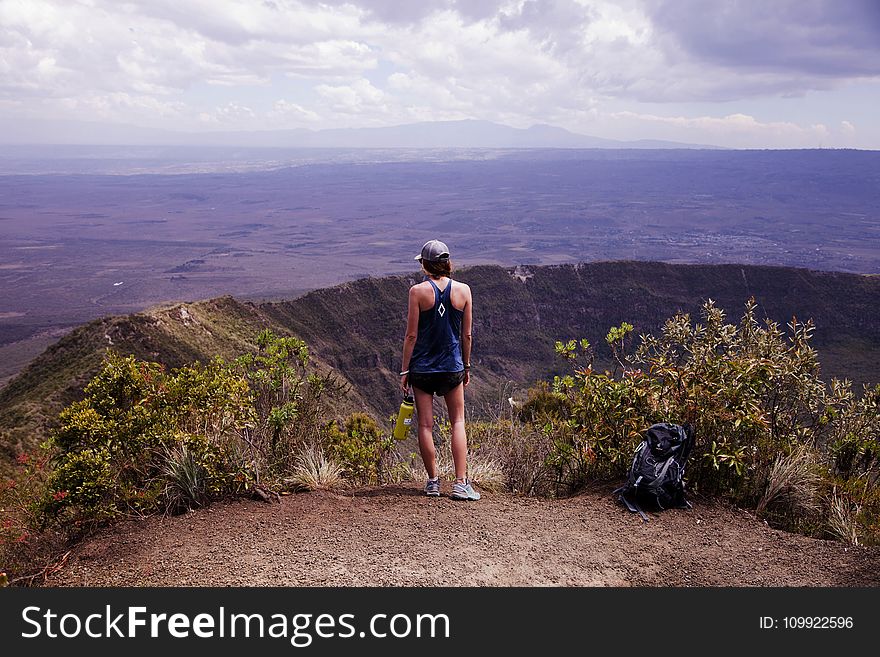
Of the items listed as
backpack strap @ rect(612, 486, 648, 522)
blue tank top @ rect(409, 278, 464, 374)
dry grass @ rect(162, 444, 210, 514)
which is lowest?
backpack strap @ rect(612, 486, 648, 522)

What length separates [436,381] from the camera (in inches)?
211

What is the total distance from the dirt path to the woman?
16.8 inches

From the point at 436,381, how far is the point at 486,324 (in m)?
46.2

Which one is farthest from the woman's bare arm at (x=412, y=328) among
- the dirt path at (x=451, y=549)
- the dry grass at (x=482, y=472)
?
the dry grass at (x=482, y=472)

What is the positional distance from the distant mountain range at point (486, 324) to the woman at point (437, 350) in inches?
621

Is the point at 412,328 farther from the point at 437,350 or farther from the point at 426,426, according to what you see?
the point at 426,426

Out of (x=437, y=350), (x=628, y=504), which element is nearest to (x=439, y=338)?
(x=437, y=350)

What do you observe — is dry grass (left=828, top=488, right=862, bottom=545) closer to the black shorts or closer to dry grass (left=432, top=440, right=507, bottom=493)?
dry grass (left=432, top=440, right=507, bottom=493)

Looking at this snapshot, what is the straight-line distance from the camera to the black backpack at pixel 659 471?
524 centimetres

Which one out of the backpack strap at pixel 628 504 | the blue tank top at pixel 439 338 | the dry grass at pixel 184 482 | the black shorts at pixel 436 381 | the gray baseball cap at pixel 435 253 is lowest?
the backpack strap at pixel 628 504

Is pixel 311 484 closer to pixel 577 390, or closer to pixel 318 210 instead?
pixel 577 390

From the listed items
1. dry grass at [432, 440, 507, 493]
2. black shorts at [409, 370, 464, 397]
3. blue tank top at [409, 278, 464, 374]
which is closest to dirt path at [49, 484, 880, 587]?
dry grass at [432, 440, 507, 493]

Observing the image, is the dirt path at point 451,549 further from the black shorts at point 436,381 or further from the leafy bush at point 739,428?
the black shorts at point 436,381

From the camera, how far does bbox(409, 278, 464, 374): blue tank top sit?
520cm
